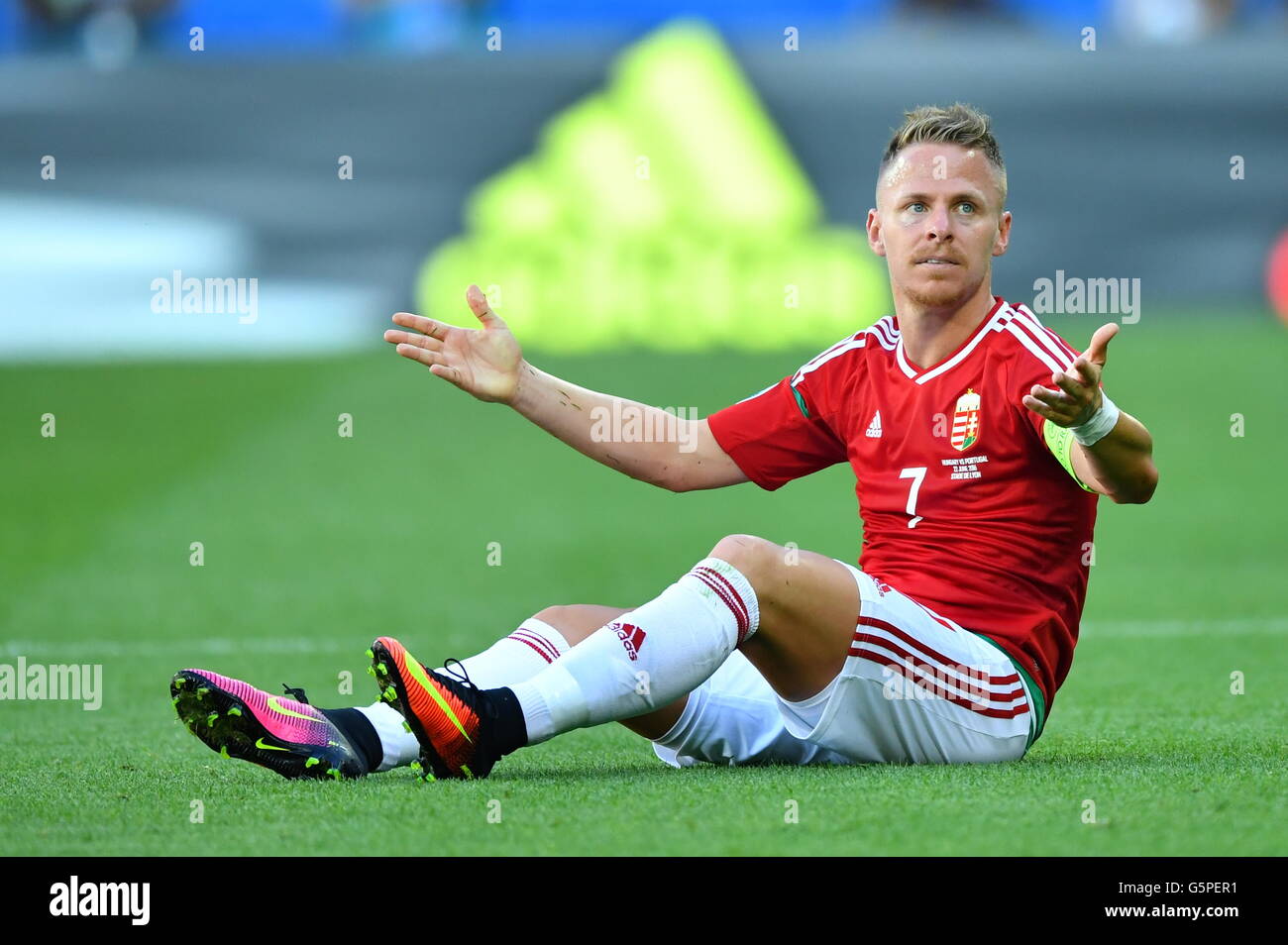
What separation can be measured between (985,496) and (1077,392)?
56 centimetres

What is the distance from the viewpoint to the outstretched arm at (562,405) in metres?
3.86

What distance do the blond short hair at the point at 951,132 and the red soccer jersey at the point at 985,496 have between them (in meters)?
0.34

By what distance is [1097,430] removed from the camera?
10.6ft

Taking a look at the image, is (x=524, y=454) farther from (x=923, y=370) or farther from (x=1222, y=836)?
(x=1222, y=836)

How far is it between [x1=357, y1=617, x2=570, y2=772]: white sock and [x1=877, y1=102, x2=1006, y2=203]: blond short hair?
49.3 inches

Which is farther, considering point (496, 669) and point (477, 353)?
point (477, 353)

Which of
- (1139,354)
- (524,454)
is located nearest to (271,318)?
(524,454)

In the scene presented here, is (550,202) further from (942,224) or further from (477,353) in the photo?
(942,224)

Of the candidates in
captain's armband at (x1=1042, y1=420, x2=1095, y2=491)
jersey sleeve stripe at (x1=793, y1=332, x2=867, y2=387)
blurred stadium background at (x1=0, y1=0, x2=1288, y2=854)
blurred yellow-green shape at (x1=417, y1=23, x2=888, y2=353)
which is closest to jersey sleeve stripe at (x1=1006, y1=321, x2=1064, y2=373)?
captain's armband at (x1=1042, y1=420, x2=1095, y2=491)

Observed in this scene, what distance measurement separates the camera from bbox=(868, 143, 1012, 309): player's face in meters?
3.73

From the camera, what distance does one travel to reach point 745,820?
311 cm

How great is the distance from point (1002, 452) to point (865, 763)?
717mm

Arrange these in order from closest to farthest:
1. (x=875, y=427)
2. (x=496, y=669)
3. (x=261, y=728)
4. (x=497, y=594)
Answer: (x=261, y=728)
(x=496, y=669)
(x=875, y=427)
(x=497, y=594)

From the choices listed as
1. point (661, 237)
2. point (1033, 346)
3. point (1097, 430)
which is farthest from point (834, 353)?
point (661, 237)
